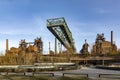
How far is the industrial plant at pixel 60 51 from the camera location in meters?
55.8

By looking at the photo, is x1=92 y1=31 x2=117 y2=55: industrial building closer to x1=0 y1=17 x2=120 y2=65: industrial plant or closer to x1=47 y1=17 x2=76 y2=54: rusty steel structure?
x1=0 y1=17 x2=120 y2=65: industrial plant

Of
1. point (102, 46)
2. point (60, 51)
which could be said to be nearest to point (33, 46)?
point (60, 51)

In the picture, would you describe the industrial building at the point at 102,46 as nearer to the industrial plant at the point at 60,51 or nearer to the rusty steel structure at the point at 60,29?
the industrial plant at the point at 60,51

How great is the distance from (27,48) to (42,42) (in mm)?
5679

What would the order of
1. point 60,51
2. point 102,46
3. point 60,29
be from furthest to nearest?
1. point 102,46
2. point 60,51
3. point 60,29

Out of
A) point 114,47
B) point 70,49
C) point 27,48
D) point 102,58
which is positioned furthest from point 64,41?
point 114,47

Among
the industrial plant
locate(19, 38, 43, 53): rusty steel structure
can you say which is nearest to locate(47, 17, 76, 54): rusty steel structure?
the industrial plant

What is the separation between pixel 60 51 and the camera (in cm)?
7831

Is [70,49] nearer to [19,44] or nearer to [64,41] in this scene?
[64,41]

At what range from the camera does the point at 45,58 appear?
65.2 m

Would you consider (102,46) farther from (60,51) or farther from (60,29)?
(60,29)

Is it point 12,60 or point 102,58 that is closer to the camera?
point 12,60

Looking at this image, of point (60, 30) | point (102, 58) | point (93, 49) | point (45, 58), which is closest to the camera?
point (60, 30)

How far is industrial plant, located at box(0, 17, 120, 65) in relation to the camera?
55.8 metres
